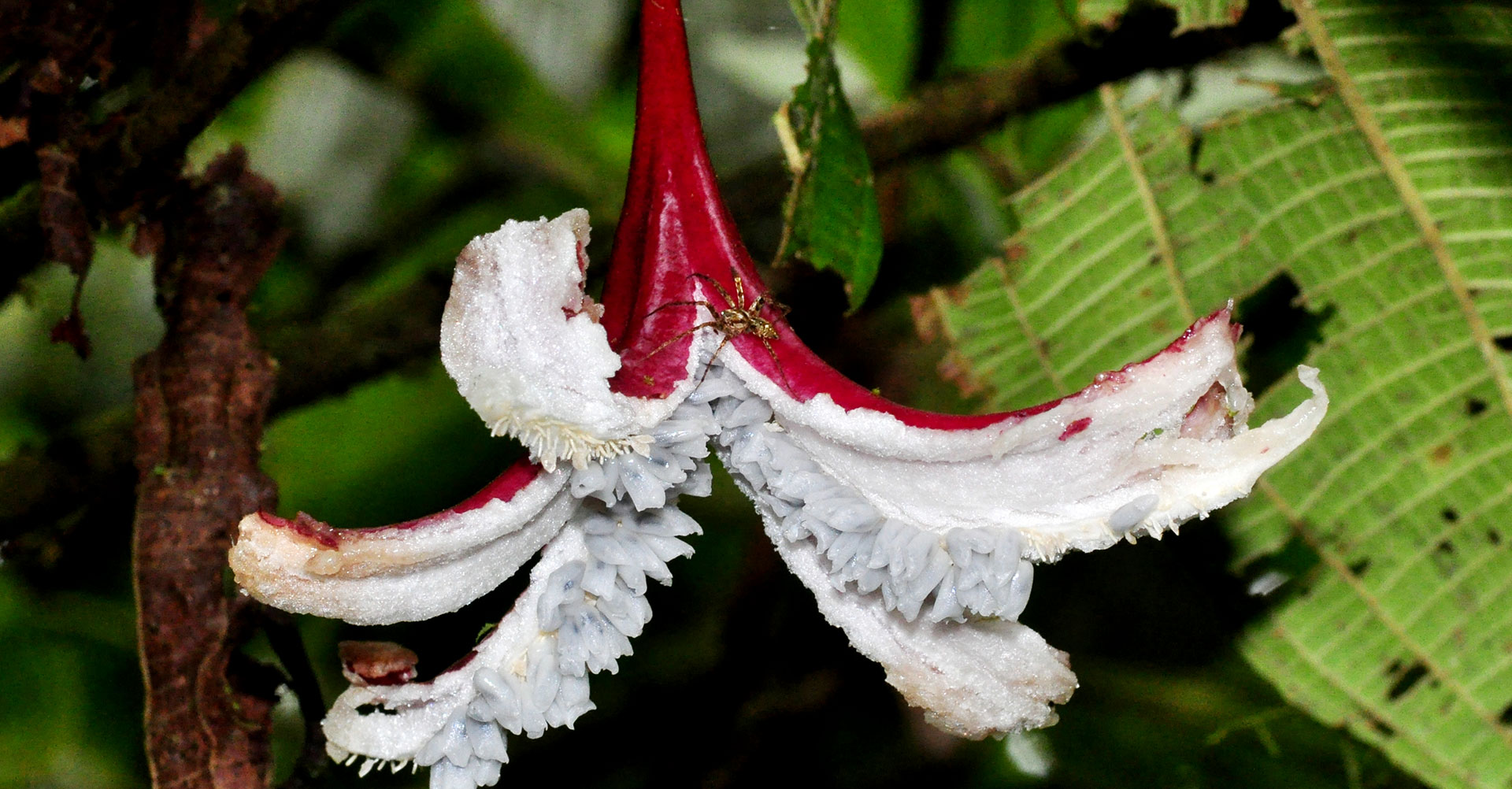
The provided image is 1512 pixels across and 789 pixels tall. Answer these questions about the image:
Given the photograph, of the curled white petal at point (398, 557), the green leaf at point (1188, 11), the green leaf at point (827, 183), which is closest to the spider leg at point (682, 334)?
the curled white petal at point (398, 557)

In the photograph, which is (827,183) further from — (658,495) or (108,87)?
(108,87)

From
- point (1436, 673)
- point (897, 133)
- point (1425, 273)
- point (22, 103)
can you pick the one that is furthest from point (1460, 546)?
point (22, 103)

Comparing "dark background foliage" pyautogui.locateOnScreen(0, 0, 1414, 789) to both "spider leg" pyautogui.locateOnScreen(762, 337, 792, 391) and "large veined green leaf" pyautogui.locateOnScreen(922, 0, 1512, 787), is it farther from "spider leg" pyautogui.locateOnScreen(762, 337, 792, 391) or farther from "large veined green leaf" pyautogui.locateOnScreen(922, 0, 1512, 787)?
"spider leg" pyautogui.locateOnScreen(762, 337, 792, 391)

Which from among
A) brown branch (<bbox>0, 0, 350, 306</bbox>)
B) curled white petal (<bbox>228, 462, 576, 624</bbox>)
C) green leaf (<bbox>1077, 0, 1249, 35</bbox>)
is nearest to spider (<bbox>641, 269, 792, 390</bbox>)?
curled white petal (<bbox>228, 462, 576, 624</bbox>)

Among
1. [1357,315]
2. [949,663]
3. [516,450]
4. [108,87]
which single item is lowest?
[516,450]

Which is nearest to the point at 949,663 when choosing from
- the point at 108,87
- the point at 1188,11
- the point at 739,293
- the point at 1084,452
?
the point at 1084,452

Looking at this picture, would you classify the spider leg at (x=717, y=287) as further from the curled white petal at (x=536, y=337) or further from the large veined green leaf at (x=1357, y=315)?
the large veined green leaf at (x=1357, y=315)
